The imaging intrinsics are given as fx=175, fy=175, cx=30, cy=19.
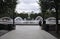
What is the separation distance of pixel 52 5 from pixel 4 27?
10.0 metres

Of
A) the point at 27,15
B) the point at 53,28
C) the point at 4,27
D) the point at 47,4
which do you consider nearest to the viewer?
the point at 47,4

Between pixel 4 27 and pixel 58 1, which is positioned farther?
pixel 4 27

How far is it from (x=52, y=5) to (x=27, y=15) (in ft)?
175

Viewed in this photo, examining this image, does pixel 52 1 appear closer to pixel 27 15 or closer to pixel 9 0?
pixel 9 0

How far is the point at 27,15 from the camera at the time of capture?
248 feet

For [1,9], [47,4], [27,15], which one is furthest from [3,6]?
[27,15]

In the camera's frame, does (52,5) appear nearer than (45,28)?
Yes

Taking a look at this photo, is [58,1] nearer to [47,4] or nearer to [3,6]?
[47,4]

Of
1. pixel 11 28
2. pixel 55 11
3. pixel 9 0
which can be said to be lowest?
pixel 11 28

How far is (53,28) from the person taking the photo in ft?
88.0

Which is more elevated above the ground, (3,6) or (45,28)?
Answer: (3,6)

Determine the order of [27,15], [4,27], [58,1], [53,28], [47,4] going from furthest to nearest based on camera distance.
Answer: [27,15], [4,27], [53,28], [47,4], [58,1]

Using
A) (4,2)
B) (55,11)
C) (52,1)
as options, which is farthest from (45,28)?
(4,2)

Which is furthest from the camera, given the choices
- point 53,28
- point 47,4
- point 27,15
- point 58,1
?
point 27,15
